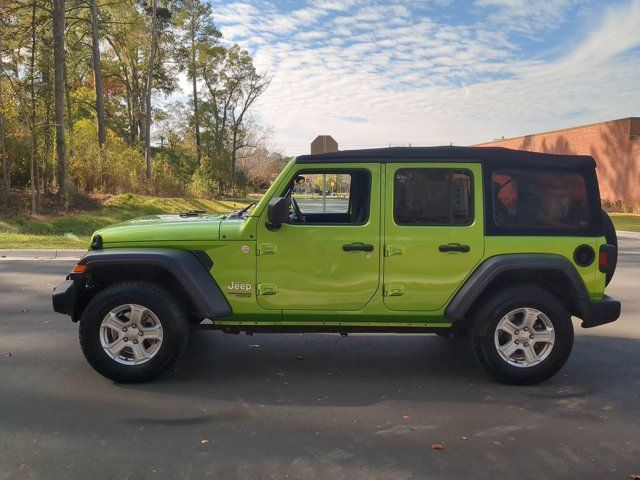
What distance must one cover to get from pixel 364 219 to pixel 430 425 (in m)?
1.71

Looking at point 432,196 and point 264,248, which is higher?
point 432,196

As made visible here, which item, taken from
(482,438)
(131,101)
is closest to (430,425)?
(482,438)

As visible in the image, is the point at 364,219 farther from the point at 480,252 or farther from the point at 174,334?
the point at 174,334

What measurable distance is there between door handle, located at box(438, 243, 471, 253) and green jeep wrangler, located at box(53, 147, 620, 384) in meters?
0.01

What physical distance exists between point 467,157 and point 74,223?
52.2ft

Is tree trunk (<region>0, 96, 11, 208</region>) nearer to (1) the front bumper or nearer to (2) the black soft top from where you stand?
(1) the front bumper

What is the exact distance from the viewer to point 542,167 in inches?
174

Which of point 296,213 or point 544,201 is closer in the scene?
point 544,201

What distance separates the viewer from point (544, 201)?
441 centimetres

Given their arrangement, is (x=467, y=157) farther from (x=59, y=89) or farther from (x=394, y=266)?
(x=59, y=89)

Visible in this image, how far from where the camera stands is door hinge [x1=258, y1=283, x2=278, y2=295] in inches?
170

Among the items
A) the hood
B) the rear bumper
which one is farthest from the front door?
the rear bumper

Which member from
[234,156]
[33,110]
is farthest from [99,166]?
[234,156]

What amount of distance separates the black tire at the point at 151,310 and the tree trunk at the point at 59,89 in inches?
644
